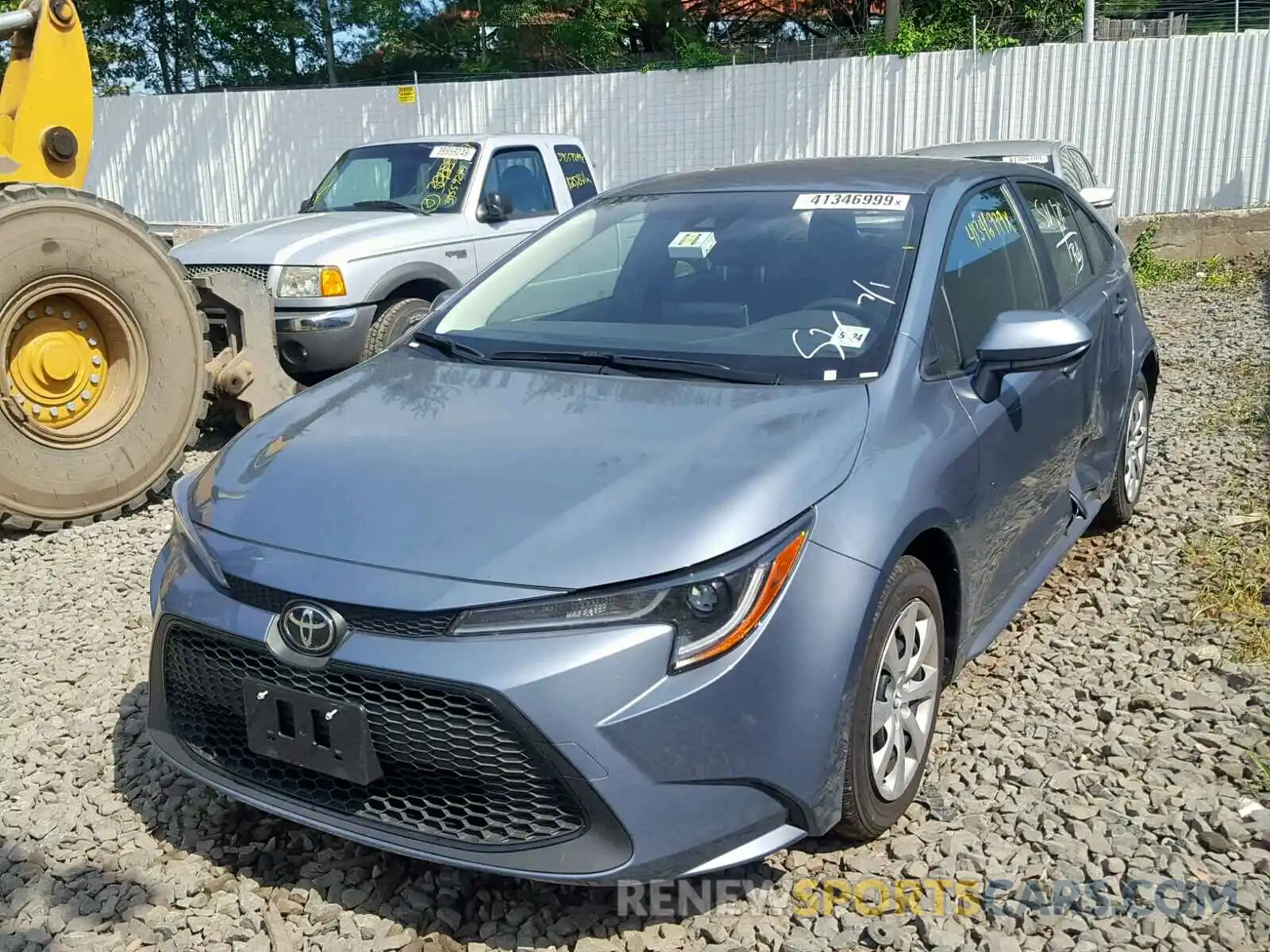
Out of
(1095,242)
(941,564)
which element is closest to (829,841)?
(941,564)

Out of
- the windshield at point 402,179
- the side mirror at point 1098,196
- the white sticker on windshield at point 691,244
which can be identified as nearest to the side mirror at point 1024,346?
the white sticker on windshield at point 691,244

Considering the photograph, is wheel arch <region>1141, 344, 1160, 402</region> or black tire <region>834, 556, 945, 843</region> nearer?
black tire <region>834, 556, 945, 843</region>

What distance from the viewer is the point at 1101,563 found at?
15.9ft

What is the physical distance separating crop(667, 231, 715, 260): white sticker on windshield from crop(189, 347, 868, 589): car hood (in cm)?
71

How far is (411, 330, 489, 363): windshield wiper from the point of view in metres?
3.60

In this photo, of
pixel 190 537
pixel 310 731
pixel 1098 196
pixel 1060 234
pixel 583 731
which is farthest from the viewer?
pixel 1098 196

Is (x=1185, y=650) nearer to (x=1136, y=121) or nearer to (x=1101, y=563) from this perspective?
(x=1101, y=563)

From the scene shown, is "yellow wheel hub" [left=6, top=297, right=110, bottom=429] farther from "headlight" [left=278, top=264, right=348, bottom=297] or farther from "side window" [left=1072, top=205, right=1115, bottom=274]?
"side window" [left=1072, top=205, right=1115, bottom=274]

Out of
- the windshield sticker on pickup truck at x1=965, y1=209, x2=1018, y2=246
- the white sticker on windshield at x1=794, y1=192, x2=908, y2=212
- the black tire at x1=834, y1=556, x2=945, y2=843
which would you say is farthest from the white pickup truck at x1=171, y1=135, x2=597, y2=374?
the black tire at x1=834, y1=556, x2=945, y2=843

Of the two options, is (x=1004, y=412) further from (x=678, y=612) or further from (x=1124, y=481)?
(x=1124, y=481)

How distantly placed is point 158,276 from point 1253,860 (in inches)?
208

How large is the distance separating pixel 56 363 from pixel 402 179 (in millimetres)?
3524

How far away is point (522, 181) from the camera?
8.66 meters

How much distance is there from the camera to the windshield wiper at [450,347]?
3596mm
